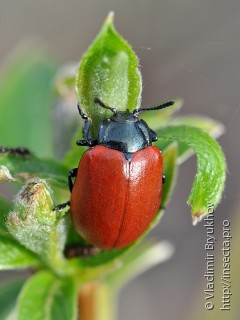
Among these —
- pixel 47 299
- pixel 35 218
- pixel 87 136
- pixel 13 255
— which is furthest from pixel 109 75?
pixel 47 299

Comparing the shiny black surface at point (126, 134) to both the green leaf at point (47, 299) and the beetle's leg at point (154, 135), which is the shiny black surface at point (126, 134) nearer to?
the beetle's leg at point (154, 135)

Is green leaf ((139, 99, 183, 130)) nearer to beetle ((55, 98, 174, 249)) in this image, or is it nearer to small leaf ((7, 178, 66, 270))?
beetle ((55, 98, 174, 249))

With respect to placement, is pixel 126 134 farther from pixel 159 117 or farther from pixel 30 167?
pixel 30 167

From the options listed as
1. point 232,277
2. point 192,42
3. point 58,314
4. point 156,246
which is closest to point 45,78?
point 156,246

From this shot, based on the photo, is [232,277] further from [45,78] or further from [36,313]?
[45,78]

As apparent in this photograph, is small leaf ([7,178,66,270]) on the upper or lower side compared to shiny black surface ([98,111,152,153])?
lower

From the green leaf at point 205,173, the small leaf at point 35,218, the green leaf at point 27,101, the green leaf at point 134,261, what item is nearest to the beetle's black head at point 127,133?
the green leaf at point 205,173

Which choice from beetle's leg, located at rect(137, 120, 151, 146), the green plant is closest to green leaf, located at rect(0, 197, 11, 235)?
the green plant

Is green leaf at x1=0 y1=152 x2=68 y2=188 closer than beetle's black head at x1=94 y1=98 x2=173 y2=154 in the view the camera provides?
Yes
